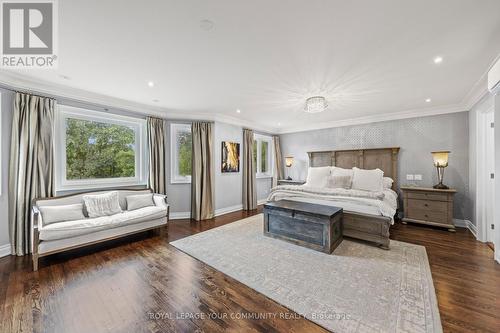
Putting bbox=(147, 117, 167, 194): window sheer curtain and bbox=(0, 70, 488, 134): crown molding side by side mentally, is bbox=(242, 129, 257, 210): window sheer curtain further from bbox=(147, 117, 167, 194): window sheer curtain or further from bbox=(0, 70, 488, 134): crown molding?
bbox=(147, 117, 167, 194): window sheer curtain

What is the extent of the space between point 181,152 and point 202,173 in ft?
2.51

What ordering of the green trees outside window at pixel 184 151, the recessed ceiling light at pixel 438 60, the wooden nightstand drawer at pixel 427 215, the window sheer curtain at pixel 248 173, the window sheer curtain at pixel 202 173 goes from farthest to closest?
the window sheer curtain at pixel 248 173, the green trees outside window at pixel 184 151, the window sheer curtain at pixel 202 173, the wooden nightstand drawer at pixel 427 215, the recessed ceiling light at pixel 438 60

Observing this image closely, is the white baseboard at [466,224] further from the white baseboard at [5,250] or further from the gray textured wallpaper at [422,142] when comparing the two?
the white baseboard at [5,250]

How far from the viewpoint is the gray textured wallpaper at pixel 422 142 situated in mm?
4012

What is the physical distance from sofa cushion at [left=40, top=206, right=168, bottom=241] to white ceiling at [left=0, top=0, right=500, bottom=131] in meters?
2.13

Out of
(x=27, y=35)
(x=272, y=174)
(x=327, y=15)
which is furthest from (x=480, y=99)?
(x=27, y=35)

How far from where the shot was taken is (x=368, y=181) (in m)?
4.12

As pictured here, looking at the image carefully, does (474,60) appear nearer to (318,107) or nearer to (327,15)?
(318,107)

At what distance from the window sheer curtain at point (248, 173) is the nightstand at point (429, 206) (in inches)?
145

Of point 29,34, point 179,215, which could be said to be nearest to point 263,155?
point 179,215

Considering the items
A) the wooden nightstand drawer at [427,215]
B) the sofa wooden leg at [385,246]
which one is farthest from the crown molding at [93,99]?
the wooden nightstand drawer at [427,215]

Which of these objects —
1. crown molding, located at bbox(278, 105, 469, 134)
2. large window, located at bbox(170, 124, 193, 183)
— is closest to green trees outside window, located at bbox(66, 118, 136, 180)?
large window, located at bbox(170, 124, 193, 183)

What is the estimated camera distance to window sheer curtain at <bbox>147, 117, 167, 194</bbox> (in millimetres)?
4336

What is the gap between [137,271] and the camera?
2.41m
